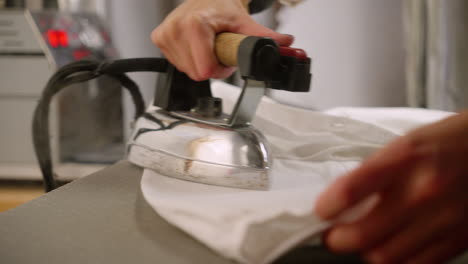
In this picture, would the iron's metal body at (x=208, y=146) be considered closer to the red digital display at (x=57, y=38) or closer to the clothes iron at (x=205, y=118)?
the clothes iron at (x=205, y=118)

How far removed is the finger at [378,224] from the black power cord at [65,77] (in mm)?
459

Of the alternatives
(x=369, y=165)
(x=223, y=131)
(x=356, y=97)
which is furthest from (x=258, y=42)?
(x=356, y=97)

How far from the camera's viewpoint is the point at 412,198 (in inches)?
10.1

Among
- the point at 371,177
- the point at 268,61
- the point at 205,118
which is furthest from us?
the point at 205,118

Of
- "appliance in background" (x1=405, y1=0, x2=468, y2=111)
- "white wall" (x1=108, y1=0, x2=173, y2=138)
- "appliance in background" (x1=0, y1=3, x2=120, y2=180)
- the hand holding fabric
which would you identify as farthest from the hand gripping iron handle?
"white wall" (x1=108, y1=0, x2=173, y2=138)

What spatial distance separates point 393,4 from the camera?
5.19 ft

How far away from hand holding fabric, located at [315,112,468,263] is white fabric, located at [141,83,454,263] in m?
0.04

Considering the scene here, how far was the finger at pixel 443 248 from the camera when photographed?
268 mm

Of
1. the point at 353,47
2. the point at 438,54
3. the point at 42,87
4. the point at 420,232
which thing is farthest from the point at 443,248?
the point at 42,87

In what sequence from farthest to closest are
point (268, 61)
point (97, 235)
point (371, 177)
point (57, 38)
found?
1. point (57, 38)
2. point (268, 61)
3. point (97, 235)
4. point (371, 177)

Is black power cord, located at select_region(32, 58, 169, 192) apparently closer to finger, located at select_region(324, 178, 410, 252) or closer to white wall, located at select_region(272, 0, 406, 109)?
finger, located at select_region(324, 178, 410, 252)

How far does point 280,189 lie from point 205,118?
0.18m

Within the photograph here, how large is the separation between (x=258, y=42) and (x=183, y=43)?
16 centimetres

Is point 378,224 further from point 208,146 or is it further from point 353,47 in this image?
point 353,47
